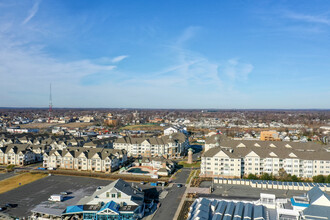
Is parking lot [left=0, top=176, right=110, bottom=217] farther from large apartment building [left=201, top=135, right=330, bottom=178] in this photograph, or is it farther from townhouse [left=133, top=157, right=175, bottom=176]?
large apartment building [left=201, top=135, right=330, bottom=178]

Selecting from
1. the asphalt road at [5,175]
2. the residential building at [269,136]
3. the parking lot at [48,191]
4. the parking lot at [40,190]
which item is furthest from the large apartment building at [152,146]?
the residential building at [269,136]

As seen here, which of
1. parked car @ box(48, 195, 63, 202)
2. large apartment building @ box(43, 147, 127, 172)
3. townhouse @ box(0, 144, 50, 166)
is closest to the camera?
parked car @ box(48, 195, 63, 202)

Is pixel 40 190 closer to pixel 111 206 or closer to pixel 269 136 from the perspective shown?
pixel 111 206

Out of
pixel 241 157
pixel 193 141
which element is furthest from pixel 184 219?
pixel 193 141

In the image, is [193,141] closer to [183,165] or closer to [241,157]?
[183,165]

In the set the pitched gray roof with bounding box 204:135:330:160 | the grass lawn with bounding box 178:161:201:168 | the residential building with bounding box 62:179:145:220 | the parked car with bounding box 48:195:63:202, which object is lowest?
the grass lawn with bounding box 178:161:201:168

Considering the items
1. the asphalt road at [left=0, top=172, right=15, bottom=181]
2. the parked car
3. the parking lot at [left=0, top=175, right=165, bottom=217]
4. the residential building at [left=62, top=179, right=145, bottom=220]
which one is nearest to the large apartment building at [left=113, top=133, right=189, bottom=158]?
the parking lot at [left=0, top=175, right=165, bottom=217]
